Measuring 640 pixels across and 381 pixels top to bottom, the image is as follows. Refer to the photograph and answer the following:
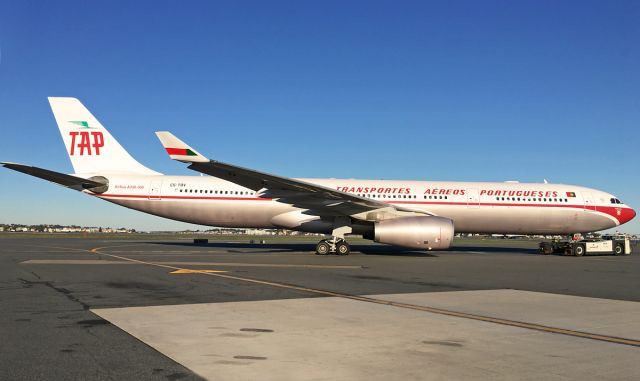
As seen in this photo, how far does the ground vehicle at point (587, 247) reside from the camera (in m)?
25.3

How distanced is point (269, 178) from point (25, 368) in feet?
48.7

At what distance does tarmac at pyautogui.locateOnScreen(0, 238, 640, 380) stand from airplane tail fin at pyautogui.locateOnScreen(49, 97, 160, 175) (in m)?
16.1

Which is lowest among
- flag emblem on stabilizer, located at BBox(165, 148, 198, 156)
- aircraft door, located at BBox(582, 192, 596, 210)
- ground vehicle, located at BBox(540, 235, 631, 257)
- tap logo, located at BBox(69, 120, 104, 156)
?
ground vehicle, located at BBox(540, 235, 631, 257)

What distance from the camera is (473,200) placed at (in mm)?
24531

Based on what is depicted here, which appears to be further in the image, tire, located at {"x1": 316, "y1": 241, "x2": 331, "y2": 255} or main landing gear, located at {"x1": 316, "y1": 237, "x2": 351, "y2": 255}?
main landing gear, located at {"x1": 316, "y1": 237, "x2": 351, "y2": 255}

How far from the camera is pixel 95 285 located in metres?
10.2

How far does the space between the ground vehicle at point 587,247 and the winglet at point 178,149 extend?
2008 cm

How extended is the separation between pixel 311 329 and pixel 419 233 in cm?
1423

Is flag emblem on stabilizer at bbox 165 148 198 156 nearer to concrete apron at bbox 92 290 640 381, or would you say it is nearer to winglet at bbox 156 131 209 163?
winglet at bbox 156 131 209 163

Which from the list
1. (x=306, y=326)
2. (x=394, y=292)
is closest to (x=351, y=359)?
(x=306, y=326)

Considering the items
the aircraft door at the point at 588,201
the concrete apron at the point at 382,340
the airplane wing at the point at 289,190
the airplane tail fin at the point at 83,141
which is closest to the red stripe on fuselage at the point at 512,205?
the aircraft door at the point at 588,201

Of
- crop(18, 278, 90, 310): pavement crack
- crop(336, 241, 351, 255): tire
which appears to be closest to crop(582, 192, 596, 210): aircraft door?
crop(336, 241, 351, 255): tire

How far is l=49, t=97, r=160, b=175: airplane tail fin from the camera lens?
1027 inches

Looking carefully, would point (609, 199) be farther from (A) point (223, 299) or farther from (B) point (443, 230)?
(A) point (223, 299)
